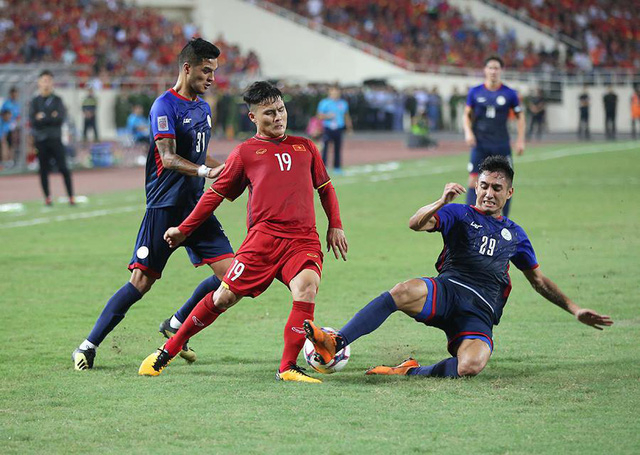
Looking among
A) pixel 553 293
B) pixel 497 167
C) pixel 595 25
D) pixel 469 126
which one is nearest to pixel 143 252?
pixel 497 167

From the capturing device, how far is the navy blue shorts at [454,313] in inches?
272

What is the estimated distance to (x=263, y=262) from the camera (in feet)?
22.6

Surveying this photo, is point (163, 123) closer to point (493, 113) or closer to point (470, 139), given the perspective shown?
point (470, 139)

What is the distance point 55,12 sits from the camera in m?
41.5

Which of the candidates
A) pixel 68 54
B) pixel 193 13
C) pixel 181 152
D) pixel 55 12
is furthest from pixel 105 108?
pixel 181 152

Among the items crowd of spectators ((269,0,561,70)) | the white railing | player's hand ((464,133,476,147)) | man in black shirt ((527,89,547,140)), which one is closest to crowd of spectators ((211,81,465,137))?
the white railing

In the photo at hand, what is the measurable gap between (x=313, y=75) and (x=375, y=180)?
26337mm

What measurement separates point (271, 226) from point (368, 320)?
0.86 metres

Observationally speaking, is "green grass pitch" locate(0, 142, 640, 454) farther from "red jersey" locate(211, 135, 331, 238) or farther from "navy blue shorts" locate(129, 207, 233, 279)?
"red jersey" locate(211, 135, 331, 238)

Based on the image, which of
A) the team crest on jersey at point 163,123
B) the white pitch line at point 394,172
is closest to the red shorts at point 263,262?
the team crest on jersey at point 163,123

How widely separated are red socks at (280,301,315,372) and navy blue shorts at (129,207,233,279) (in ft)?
3.35

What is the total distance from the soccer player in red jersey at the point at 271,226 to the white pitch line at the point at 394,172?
10101 mm

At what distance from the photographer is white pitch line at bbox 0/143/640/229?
1727 centimetres

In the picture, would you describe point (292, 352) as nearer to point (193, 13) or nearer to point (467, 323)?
point (467, 323)
